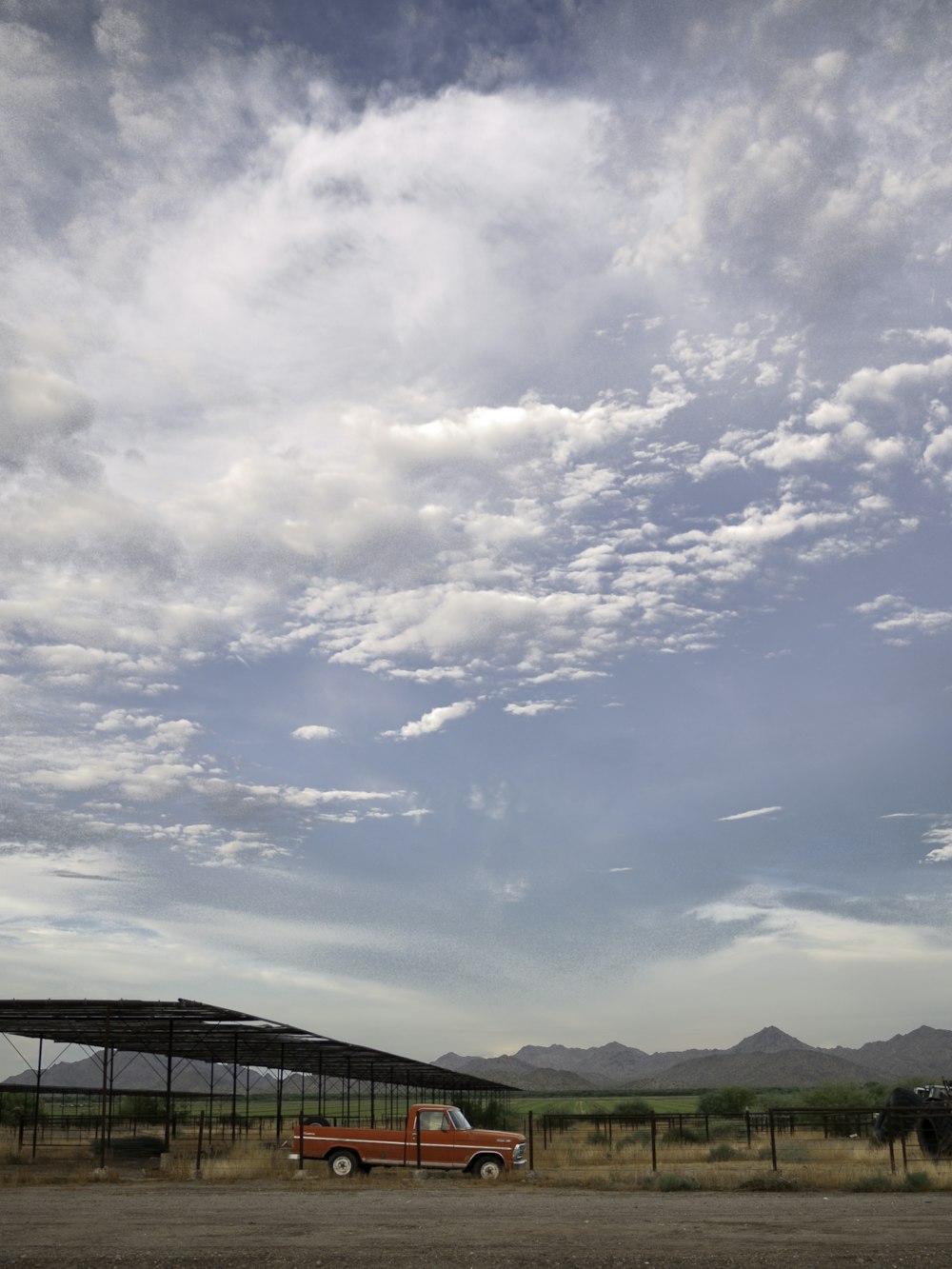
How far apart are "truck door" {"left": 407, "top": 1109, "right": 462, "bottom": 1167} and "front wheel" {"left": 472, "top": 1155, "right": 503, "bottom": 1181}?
430 mm

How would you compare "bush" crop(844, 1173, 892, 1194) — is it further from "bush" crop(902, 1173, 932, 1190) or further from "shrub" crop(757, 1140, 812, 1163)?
"shrub" crop(757, 1140, 812, 1163)

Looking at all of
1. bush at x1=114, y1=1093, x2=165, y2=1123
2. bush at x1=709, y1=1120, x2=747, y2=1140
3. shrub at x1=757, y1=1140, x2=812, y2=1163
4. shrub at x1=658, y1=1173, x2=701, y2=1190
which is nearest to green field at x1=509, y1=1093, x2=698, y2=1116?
bush at x1=709, y1=1120, x2=747, y2=1140

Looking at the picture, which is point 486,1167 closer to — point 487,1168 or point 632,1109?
point 487,1168

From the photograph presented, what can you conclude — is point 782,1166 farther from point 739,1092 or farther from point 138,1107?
point 138,1107

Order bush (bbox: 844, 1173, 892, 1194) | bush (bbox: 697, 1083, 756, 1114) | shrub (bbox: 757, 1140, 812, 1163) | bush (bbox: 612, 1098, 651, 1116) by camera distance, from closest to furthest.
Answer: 1. bush (bbox: 844, 1173, 892, 1194)
2. shrub (bbox: 757, 1140, 812, 1163)
3. bush (bbox: 612, 1098, 651, 1116)
4. bush (bbox: 697, 1083, 756, 1114)

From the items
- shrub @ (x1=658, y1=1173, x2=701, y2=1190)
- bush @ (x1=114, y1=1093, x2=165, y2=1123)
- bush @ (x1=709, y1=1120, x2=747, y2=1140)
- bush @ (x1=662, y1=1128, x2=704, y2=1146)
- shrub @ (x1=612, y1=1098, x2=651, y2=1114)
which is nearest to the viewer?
shrub @ (x1=658, y1=1173, x2=701, y2=1190)

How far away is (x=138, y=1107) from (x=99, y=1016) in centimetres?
3975

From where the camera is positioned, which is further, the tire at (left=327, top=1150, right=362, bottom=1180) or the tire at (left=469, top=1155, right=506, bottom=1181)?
the tire at (left=327, top=1150, right=362, bottom=1180)

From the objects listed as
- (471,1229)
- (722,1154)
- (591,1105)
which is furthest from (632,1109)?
(471,1229)

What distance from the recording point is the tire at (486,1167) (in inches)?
955

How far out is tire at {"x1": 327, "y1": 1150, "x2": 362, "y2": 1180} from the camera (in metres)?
24.8

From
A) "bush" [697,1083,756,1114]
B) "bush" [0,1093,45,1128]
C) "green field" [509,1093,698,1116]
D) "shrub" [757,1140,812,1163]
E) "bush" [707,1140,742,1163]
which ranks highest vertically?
"shrub" [757,1140,812,1163]

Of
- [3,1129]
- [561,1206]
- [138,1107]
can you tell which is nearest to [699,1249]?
[561,1206]

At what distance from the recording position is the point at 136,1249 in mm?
14125
